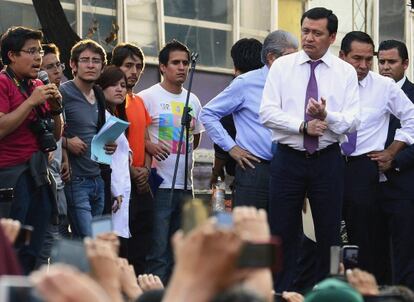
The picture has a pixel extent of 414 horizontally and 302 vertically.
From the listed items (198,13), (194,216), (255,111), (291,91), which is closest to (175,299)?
(194,216)

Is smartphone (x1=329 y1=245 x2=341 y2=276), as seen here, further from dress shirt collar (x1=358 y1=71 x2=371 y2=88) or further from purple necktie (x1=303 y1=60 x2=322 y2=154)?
dress shirt collar (x1=358 y1=71 x2=371 y2=88)

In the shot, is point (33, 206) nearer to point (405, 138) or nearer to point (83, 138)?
point (83, 138)

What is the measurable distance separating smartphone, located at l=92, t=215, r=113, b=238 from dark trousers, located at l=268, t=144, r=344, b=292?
5.16 meters

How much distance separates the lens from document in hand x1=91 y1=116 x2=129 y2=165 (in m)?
10.6

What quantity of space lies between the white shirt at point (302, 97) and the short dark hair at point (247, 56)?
1.78m

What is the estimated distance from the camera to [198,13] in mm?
25234

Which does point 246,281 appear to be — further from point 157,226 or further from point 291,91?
point 157,226

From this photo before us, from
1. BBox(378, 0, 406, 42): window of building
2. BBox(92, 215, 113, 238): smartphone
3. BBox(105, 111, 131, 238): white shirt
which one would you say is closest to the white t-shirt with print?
BBox(105, 111, 131, 238): white shirt

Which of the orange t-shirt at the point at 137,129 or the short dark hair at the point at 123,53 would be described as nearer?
the orange t-shirt at the point at 137,129

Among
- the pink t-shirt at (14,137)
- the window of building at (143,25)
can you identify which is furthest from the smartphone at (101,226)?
the window of building at (143,25)

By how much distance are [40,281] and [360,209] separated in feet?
25.5

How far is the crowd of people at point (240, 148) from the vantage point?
963 cm

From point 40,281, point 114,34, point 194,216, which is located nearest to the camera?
point 40,281

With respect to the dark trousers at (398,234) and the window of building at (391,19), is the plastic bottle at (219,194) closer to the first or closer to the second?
the dark trousers at (398,234)
